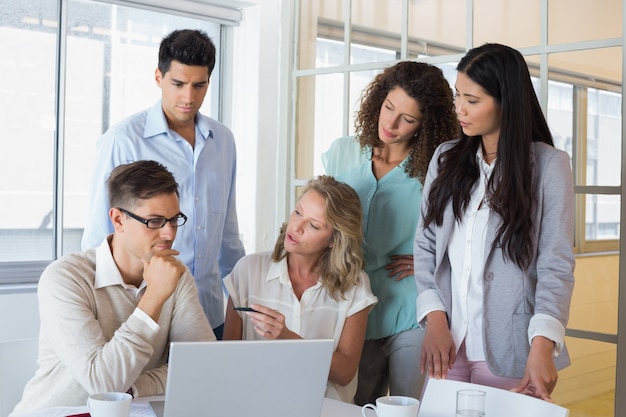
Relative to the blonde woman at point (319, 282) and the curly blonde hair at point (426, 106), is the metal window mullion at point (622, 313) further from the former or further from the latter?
the blonde woman at point (319, 282)

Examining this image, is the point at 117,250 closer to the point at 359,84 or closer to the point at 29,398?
the point at 29,398

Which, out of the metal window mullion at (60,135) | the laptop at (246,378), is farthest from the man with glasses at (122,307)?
the metal window mullion at (60,135)

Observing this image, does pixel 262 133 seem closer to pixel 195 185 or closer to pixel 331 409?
pixel 195 185

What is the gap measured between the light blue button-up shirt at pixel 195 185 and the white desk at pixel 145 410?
77 centimetres

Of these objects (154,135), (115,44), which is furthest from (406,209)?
(115,44)

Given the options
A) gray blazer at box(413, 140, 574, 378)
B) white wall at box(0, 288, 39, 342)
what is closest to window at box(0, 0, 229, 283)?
white wall at box(0, 288, 39, 342)

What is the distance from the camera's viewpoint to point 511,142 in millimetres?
1999

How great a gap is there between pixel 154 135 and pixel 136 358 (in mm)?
896

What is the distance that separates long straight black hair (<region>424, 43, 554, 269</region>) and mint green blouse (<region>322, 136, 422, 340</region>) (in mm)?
443

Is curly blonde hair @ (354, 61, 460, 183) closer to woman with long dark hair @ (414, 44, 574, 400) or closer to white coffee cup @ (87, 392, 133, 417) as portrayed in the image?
woman with long dark hair @ (414, 44, 574, 400)

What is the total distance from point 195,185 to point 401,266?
0.72 m

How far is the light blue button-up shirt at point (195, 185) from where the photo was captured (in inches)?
96.8

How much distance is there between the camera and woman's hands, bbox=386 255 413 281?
8.22ft

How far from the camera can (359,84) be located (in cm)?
323
